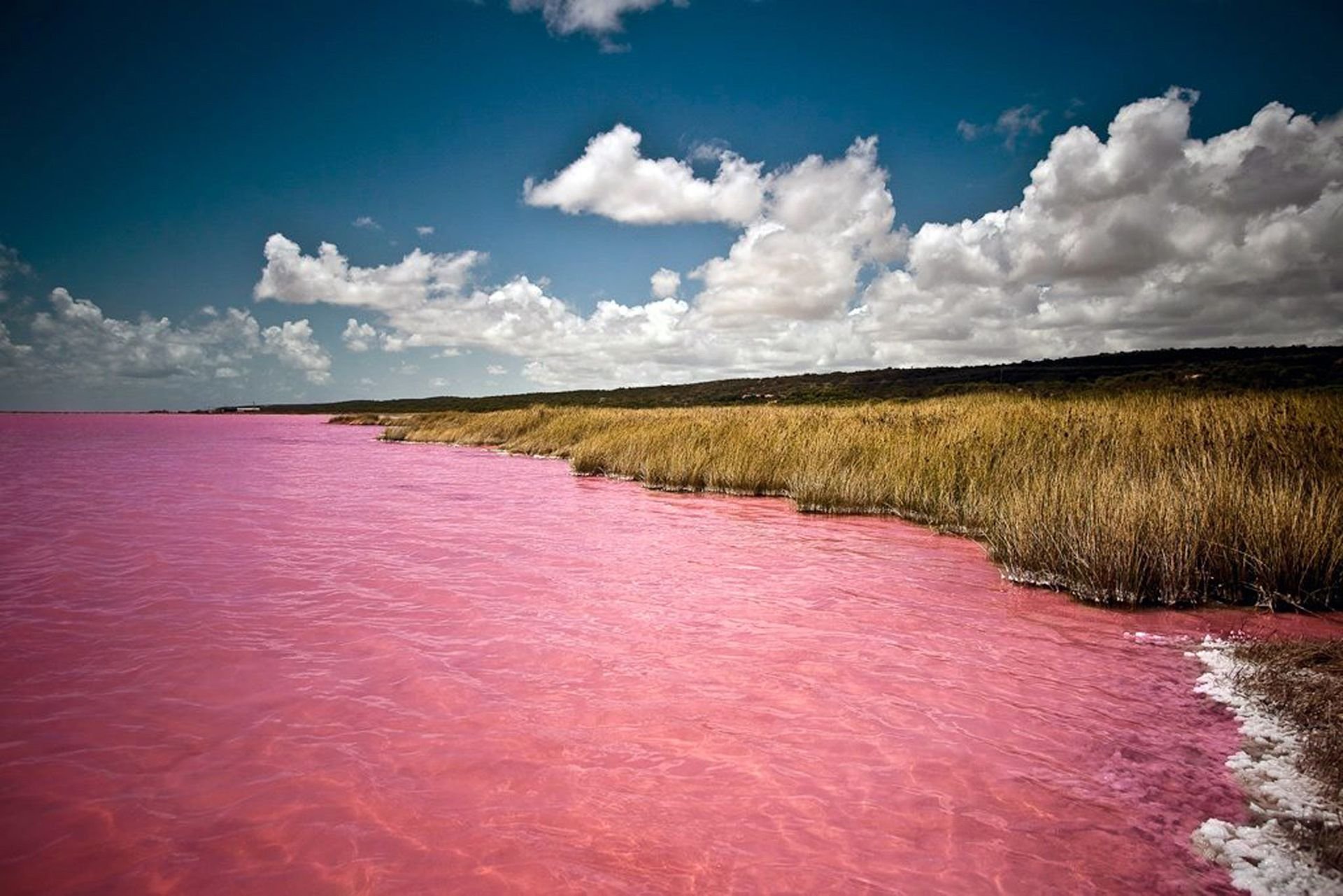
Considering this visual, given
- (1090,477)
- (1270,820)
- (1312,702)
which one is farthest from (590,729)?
(1090,477)

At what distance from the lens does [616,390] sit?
352 feet

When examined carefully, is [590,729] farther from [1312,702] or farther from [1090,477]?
[1090,477]

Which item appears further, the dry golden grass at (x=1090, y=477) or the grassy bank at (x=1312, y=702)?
the dry golden grass at (x=1090, y=477)

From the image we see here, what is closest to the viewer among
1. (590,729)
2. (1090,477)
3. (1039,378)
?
(590,729)

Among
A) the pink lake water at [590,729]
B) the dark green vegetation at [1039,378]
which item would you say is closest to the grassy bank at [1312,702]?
the pink lake water at [590,729]

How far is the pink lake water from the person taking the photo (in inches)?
91.7

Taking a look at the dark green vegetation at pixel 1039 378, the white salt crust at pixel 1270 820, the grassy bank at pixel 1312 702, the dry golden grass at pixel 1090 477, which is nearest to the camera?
the white salt crust at pixel 1270 820

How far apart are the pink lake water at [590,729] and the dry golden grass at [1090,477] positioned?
43cm

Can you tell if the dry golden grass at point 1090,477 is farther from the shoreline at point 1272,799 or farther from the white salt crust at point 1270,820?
the white salt crust at point 1270,820

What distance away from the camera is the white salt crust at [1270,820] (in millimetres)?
2125

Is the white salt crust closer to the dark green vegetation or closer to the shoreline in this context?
the shoreline

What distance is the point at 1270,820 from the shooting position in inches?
96.7

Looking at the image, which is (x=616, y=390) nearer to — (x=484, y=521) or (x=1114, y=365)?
(x=1114, y=365)

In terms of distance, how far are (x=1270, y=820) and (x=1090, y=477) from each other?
5.07 meters
